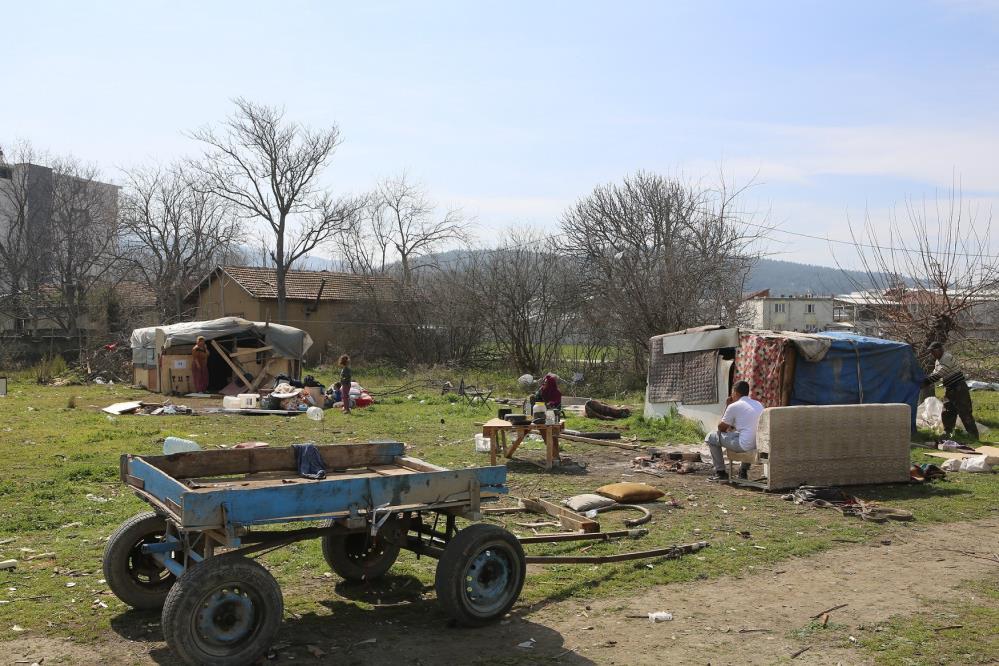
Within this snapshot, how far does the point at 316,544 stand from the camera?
25.4 ft

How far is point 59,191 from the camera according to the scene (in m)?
43.7

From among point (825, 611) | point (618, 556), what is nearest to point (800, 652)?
point (825, 611)

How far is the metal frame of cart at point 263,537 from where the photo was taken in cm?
491

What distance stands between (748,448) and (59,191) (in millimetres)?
42180

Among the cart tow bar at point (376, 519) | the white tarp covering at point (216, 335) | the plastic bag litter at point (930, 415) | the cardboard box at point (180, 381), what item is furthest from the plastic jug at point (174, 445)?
the white tarp covering at point (216, 335)

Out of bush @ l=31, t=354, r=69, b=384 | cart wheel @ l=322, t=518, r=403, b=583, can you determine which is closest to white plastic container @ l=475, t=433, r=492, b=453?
cart wheel @ l=322, t=518, r=403, b=583

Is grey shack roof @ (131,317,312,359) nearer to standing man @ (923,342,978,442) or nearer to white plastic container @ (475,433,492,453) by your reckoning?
white plastic container @ (475,433,492,453)

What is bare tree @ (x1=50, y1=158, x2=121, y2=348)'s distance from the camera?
39.8 meters

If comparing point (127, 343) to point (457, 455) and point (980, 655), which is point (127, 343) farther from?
point (980, 655)

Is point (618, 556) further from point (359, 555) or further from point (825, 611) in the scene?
point (359, 555)

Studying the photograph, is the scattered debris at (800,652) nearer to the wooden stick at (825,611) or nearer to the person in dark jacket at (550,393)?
the wooden stick at (825,611)

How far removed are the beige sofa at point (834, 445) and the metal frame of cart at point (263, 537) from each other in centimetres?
545

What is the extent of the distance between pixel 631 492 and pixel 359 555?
414cm

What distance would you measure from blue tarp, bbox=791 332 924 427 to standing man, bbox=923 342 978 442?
461 millimetres
